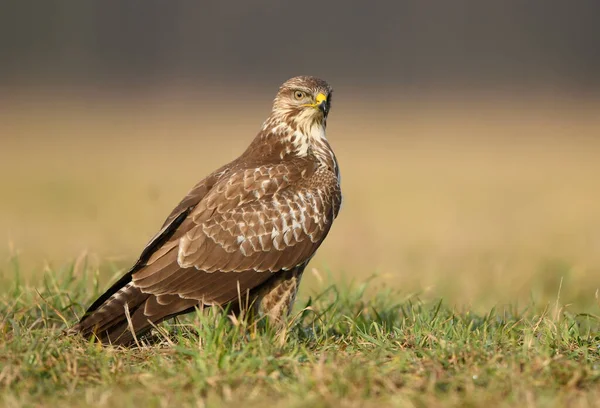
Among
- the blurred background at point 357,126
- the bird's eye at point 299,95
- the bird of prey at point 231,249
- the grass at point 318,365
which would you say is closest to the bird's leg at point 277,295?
the bird of prey at point 231,249

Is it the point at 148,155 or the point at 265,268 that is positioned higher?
the point at 265,268

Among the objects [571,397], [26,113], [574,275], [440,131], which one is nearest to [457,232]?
[574,275]

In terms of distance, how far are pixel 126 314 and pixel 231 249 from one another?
756 mm

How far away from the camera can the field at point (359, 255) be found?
5.37 meters

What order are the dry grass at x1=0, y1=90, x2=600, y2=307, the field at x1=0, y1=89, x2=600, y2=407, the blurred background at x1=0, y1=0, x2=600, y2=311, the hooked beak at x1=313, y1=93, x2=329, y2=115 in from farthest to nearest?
1. the blurred background at x1=0, y1=0, x2=600, y2=311
2. the dry grass at x1=0, y1=90, x2=600, y2=307
3. the hooked beak at x1=313, y1=93, x2=329, y2=115
4. the field at x1=0, y1=89, x2=600, y2=407

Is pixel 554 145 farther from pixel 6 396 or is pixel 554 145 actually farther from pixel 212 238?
pixel 6 396

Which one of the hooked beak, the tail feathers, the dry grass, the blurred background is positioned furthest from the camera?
the blurred background

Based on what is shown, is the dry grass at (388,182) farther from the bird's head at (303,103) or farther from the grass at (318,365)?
the grass at (318,365)

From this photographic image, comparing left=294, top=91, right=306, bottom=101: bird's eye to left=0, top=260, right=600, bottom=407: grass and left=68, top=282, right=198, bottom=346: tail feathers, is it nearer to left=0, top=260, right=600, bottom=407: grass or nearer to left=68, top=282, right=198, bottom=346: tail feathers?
left=0, top=260, right=600, bottom=407: grass

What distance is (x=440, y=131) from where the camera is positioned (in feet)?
82.8

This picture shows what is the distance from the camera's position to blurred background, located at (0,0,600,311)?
11438mm

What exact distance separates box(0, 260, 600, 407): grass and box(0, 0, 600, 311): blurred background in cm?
144

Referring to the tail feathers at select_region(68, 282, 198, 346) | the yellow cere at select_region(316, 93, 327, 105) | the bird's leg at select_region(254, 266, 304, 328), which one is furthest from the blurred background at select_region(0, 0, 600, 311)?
the tail feathers at select_region(68, 282, 198, 346)

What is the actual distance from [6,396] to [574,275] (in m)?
5.56
